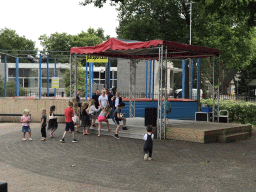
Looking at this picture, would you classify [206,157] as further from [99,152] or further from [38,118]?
[38,118]

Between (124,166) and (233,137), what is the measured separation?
6.07 m

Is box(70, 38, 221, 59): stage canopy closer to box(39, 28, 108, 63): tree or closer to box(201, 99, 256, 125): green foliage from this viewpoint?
box(201, 99, 256, 125): green foliage

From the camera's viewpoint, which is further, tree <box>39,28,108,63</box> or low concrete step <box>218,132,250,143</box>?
tree <box>39,28,108,63</box>

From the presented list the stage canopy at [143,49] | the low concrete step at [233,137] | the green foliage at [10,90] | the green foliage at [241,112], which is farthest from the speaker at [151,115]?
the green foliage at [10,90]

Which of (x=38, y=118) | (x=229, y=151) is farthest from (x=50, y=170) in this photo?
(x=38, y=118)

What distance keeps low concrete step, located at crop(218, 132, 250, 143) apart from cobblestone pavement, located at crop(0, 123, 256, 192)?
1.29ft

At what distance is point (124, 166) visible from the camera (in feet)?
27.5

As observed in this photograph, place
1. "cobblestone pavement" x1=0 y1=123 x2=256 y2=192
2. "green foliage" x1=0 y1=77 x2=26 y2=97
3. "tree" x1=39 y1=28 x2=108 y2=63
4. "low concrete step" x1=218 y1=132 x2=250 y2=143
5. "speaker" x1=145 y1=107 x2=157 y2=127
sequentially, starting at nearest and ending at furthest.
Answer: "cobblestone pavement" x1=0 y1=123 x2=256 y2=192 → "low concrete step" x1=218 y1=132 x2=250 y2=143 → "speaker" x1=145 y1=107 x2=157 y2=127 → "green foliage" x1=0 y1=77 x2=26 y2=97 → "tree" x1=39 y1=28 x2=108 y2=63

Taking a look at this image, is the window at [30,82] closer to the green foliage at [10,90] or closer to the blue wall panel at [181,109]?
the green foliage at [10,90]

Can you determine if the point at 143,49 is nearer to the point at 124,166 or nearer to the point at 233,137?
the point at 233,137

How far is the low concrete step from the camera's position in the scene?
1245 cm

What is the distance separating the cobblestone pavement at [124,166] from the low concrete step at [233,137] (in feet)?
1.29

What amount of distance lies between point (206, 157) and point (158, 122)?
373cm

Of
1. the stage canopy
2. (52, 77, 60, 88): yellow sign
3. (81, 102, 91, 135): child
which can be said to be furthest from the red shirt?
(52, 77, 60, 88): yellow sign
